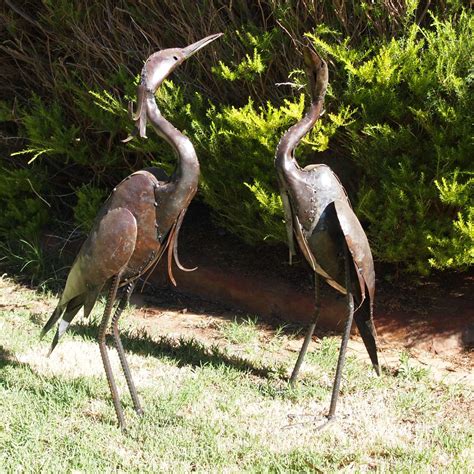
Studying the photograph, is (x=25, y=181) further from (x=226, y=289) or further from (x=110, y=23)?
(x=226, y=289)

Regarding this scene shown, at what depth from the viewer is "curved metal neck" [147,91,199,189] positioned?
3502 mm

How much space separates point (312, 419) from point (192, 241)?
2738mm

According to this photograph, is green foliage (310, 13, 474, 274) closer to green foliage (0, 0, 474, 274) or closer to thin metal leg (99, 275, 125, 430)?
green foliage (0, 0, 474, 274)

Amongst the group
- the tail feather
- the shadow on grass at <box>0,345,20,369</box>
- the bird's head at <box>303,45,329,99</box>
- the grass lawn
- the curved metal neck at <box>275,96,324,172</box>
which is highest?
the bird's head at <box>303,45,329,99</box>

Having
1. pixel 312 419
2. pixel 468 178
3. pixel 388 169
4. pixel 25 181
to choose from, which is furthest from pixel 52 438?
pixel 25 181

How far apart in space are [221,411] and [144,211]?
1207 millimetres

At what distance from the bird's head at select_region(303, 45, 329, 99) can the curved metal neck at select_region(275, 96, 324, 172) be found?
0.14 ft

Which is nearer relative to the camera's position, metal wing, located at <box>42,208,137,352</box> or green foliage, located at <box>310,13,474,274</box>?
metal wing, located at <box>42,208,137,352</box>

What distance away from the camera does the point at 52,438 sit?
3.58 meters

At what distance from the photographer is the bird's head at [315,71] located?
357 cm

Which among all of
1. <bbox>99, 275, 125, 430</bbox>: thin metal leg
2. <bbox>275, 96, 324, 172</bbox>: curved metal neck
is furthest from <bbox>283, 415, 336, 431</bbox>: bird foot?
<bbox>275, 96, 324, 172</bbox>: curved metal neck

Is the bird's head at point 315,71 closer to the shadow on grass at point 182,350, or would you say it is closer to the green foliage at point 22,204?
the shadow on grass at point 182,350

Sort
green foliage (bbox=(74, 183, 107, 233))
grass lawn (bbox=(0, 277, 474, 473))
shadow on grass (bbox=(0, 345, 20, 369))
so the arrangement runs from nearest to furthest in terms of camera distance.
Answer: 1. grass lawn (bbox=(0, 277, 474, 473))
2. shadow on grass (bbox=(0, 345, 20, 369))
3. green foliage (bbox=(74, 183, 107, 233))

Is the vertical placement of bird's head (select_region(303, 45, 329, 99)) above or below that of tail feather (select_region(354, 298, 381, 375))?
above
